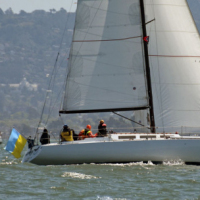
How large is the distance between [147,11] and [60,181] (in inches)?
392

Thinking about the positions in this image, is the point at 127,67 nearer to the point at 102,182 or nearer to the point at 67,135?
the point at 67,135

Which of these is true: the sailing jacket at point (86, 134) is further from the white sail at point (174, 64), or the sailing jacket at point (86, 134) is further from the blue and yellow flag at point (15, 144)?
the white sail at point (174, 64)

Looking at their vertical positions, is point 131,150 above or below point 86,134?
below

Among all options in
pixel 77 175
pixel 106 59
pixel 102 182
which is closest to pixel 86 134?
pixel 106 59

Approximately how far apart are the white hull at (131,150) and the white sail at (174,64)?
2065 mm

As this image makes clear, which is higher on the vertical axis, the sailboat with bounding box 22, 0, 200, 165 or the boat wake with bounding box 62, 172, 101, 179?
the sailboat with bounding box 22, 0, 200, 165

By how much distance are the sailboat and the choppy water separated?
248 centimetres

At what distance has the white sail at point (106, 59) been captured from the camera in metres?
24.8

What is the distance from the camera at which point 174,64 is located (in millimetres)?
25594

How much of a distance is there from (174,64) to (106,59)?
9.71ft

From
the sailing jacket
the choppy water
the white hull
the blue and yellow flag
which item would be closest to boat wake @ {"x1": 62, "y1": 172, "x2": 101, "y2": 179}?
the choppy water

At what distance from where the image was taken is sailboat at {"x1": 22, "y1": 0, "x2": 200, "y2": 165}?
24875 millimetres

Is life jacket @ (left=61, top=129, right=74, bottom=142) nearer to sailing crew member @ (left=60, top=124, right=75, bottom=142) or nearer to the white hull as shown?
sailing crew member @ (left=60, top=124, right=75, bottom=142)

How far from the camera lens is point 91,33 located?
25.2 m
